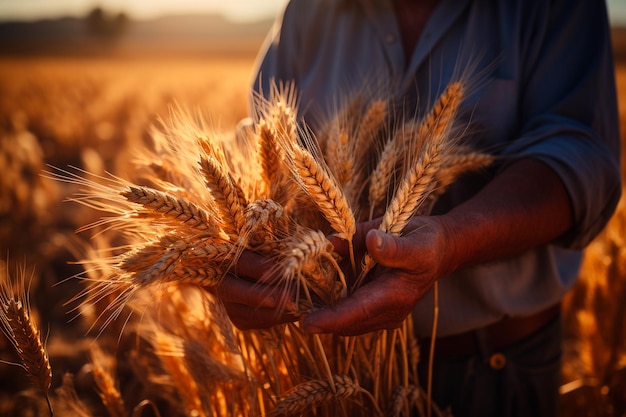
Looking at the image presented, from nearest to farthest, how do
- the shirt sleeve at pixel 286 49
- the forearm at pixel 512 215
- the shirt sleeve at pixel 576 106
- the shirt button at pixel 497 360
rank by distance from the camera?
the forearm at pixel 512 215 < the shirt sleeve at pixel 576 106 < the shirt button at pixel 497 360 < the shirt sleeve at pixel 286 49

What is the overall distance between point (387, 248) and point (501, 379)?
1019 mm

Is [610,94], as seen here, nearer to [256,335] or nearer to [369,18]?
[369,18]

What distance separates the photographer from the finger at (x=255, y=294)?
2.70 feet

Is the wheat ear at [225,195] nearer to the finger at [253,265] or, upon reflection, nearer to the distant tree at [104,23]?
the finger at [253,265]

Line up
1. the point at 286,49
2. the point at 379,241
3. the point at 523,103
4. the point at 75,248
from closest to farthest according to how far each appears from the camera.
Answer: the point at 379,241 → the point at 523,103 → the point at 286,49 → the point at 75,248

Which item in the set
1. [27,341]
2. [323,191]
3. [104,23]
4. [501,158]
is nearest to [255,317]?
[323,191]

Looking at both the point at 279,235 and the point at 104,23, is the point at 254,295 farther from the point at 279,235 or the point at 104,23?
the point at 104,23

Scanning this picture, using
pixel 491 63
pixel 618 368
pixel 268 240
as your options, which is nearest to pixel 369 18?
pixel 491 63

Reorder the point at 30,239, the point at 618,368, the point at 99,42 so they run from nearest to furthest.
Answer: the point at 618,368 < the point at 30,239 < the point at 99,42

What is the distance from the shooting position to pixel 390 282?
2.80 feet

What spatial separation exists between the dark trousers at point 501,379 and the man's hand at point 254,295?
802 millimetres

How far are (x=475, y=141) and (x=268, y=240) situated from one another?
83 cm

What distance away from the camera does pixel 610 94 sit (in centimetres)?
132

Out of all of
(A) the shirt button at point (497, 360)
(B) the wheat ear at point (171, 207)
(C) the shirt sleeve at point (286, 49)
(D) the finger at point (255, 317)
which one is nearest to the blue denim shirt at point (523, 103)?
(A) the shirt button at point (497, 360)
